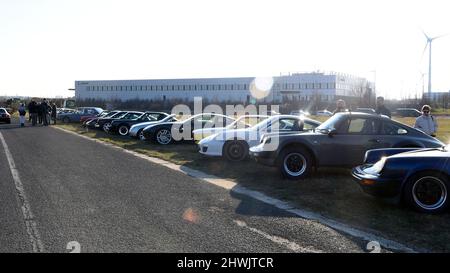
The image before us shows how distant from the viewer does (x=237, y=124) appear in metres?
14.5

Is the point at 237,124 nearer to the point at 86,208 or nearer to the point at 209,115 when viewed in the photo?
the point at 209,115

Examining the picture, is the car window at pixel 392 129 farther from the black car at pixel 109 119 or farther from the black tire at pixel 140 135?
the black car at pixel 109 119

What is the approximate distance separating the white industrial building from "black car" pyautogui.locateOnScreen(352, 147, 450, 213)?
80711 mm

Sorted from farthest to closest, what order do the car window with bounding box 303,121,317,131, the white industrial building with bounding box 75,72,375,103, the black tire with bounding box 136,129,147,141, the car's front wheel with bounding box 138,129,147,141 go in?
the white industrial building with bounding box 75,72,375,103 → the black tire with bounding box 136,129,147,141 → the car's front wheel with bounding box 138,129,147,141 → the car window with bounding box 303,121,317,131

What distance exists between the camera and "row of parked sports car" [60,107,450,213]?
21.9ft

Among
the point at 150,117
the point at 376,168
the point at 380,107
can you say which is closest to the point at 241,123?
the point at 380,107

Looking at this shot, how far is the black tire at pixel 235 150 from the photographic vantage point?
1266 cm

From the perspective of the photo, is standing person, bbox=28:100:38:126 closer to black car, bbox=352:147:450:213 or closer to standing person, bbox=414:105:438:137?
standing person, bbox=414:105:438:137

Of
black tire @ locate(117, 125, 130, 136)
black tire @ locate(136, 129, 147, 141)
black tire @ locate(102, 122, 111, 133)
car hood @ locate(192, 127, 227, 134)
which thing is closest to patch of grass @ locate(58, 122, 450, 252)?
car hood @ locate(192, 127, 227, 134)

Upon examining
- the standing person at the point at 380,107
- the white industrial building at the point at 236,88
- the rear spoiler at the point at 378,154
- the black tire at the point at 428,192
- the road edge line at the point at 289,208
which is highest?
the white industrial building at the point at 236,88

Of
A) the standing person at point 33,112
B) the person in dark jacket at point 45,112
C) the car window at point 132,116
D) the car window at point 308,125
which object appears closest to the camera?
the car window at point 308,125

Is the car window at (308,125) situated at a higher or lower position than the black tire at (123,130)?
higher

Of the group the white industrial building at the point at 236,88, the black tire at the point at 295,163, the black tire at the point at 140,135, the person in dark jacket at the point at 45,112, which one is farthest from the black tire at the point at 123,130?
the white industrial building at the point at 236,88
